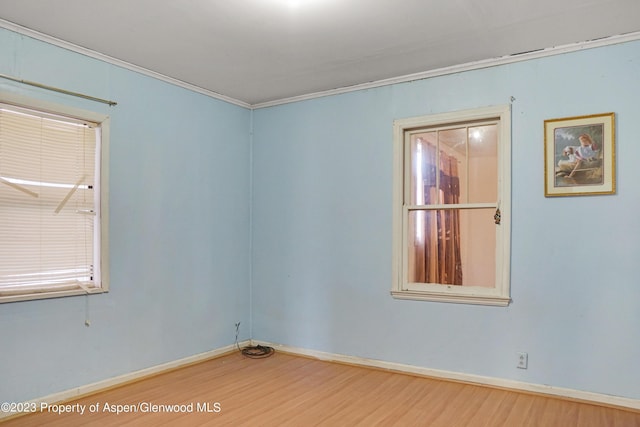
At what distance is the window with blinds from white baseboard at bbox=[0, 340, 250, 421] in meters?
0.71

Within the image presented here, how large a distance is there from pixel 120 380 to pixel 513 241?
3292 mm

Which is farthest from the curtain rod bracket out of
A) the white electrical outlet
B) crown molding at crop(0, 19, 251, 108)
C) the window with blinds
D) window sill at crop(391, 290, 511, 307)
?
the white electrical outlet

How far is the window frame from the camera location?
3.63 m

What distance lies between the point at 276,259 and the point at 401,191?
1531 mm

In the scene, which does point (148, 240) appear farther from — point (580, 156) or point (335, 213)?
point (580, 156)

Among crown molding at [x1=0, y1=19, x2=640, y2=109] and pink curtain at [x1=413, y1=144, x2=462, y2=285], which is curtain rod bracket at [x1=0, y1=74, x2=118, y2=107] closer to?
crown molding at [x1=0, y1=19, x2=640, y2=109]

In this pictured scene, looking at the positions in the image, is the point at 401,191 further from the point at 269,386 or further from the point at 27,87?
the point at 27,87

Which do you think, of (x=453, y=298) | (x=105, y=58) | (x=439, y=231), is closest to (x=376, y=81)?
(x=439, y=231)

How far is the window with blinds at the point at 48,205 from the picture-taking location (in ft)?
10.3

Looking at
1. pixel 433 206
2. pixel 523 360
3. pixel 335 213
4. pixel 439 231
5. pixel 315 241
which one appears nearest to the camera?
pixel 523 360

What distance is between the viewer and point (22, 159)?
319cm

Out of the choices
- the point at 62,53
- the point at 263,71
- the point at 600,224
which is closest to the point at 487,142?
the point at 600,224

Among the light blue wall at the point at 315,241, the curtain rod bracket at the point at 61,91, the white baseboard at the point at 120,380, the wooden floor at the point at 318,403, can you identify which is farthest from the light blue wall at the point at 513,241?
the curtain rod bracket at the point at 61,91

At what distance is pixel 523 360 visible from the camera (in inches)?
138
